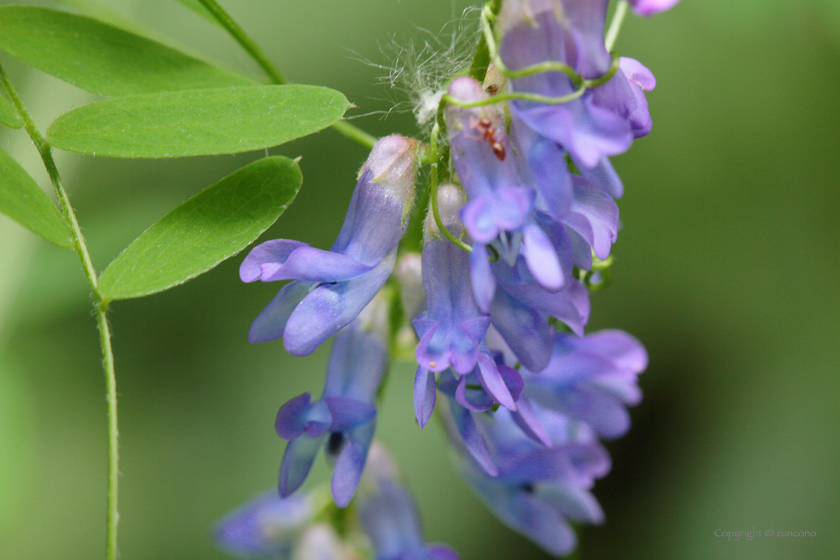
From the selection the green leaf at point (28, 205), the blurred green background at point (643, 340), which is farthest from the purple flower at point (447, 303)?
the blurred green background at point (643, 340)

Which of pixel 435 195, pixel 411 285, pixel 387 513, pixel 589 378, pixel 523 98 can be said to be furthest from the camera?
pixel 387 513

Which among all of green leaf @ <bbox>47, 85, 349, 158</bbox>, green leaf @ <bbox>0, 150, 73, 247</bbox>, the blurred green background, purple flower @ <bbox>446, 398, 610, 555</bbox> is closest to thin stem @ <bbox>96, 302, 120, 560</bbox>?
green leaf @ <bbox>0, 150, 73, 247</bbox>

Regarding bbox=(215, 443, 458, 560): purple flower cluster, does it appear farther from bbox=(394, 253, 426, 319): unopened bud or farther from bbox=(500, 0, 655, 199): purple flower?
bbox=(500, 0, 655, 199): purple flower

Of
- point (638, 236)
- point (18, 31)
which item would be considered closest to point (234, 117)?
point (18, 31)

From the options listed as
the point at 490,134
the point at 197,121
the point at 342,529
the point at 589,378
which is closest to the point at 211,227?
the point at 197,121

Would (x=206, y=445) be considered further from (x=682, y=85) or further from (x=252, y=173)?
(x=682, y=85)

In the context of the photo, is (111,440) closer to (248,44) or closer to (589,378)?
(248,44)

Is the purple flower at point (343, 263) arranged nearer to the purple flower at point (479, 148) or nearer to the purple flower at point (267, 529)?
the purple flower at point (479, 148)
